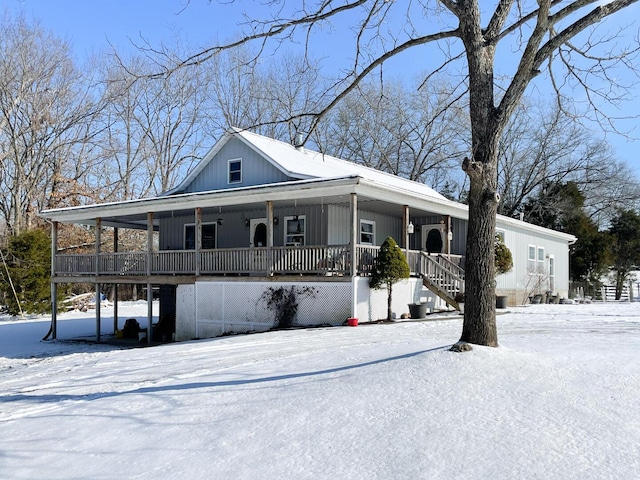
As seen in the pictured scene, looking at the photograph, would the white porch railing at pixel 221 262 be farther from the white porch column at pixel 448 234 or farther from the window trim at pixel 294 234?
the white porch column at pixel 448 234

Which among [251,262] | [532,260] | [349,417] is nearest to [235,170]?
[251,262]

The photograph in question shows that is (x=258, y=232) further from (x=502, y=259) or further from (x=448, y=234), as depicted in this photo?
(x=502, y=259)

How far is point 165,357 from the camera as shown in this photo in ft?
35.5

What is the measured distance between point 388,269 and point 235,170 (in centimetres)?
806

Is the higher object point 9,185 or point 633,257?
point 9,185

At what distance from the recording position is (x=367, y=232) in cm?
2064

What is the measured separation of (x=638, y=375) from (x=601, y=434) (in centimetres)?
210

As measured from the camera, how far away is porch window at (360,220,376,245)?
2042cm

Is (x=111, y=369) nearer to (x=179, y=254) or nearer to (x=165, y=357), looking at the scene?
(x=165, y=357)

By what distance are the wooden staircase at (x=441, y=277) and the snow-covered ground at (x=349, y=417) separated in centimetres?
810

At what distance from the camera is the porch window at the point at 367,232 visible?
2042cm

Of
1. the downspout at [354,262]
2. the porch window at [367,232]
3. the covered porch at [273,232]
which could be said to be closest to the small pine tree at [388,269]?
the covered porch at [273,232]

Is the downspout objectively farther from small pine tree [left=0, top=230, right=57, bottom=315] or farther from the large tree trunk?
small pine tree [left=0, top=230, right=57, bottom=315]

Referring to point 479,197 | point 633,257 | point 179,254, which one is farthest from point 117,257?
point 633,257
